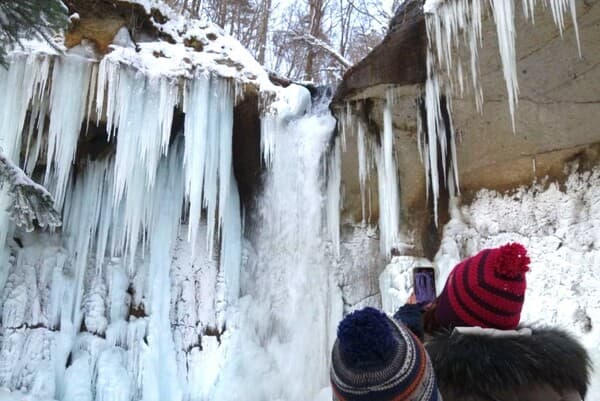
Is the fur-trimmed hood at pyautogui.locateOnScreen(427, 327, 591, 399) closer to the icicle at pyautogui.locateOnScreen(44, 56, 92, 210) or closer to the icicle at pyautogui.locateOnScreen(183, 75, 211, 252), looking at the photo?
the icicle at pyautogui.locateOnScreen(183, 75, 211, 252)

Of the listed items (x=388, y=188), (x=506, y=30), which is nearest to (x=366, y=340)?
(x=506, y=30)

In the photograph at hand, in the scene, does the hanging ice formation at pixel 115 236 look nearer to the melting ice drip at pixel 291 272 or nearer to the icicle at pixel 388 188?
the melting ice drip at pixel 291 272

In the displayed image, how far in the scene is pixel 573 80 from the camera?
3.66 m

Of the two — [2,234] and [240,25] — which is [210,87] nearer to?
[2,234]

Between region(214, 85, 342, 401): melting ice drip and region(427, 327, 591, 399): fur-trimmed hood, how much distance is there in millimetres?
4277

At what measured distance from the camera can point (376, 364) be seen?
0.78 m

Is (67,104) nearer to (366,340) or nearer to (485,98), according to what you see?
(485,98)

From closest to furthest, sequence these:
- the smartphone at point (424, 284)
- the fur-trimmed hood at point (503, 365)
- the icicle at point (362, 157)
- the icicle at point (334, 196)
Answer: the fur-trimmed hood at point (503, 365)
the smartphone at point (424, 284)
the icicle at point (362, 157)
the icicle at point (334, 196)

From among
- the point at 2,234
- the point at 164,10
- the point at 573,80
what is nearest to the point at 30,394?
the point at 2,234

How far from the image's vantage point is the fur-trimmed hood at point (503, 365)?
3.45 feet

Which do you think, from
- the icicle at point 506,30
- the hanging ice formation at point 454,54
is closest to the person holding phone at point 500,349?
the hanging ice formation at point 454,54

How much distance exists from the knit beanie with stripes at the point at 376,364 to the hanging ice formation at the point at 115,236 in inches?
168

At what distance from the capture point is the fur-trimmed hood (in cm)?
105

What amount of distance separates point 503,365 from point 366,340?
18.2 inches
